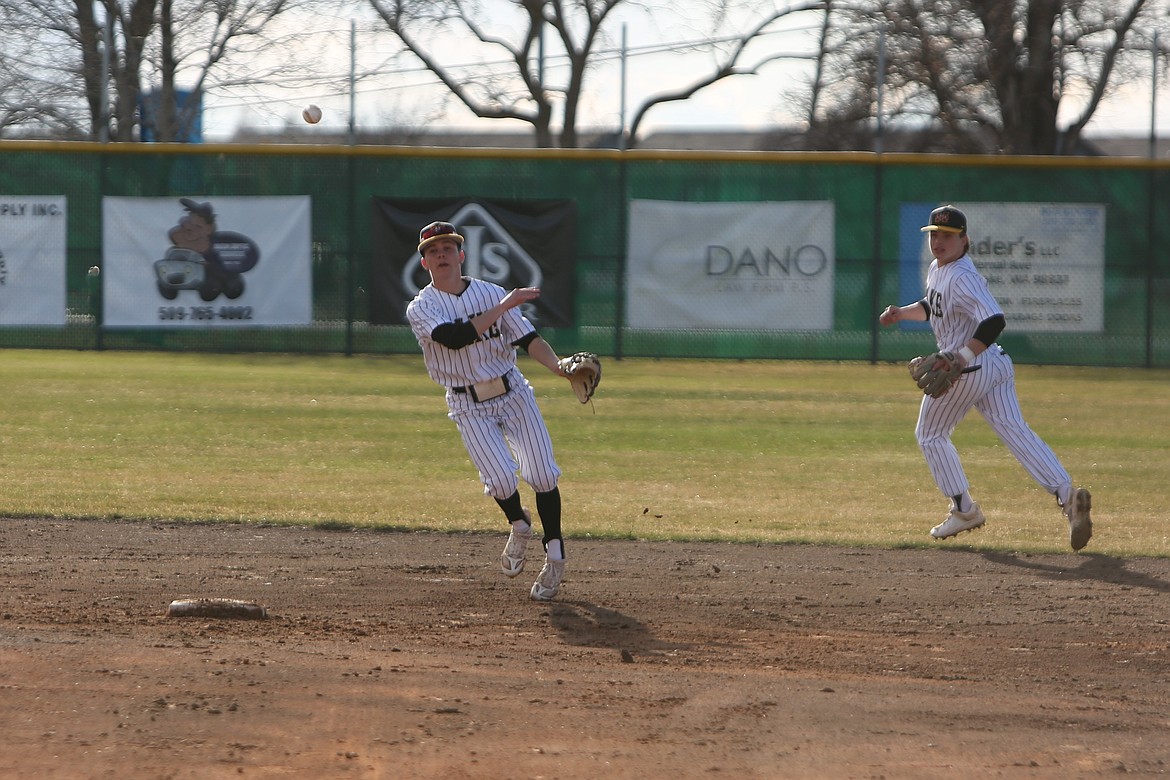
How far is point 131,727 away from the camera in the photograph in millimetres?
3920

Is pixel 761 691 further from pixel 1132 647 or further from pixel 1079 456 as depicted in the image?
pixel 1079 456

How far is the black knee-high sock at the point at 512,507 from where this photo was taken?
5.98 metres

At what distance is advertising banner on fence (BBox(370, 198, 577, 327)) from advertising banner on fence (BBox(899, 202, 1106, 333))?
164 inches

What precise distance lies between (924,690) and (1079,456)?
6401mm

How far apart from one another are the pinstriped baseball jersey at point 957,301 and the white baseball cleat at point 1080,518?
970 mm

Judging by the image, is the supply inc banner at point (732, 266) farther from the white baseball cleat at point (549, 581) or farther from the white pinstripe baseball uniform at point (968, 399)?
the white baseball cleat at point (549, 581)

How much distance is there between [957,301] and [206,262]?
39.3 ft

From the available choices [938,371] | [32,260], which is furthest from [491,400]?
[32,260]

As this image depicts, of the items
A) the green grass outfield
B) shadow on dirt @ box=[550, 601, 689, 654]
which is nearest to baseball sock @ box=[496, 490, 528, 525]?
shadow on dirt @ box=[550, 601, 689, 654]

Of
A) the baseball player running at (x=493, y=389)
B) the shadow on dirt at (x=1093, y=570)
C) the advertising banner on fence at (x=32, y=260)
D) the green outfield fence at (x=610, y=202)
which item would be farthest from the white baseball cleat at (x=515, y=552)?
the advertising banner on fence at (x=32, y=260)

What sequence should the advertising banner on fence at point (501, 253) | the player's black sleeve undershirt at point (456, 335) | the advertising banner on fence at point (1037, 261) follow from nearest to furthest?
the player's black sleeve undershirt at point (456, 335) → the advertising banner on fence at point (1037, 261) → the advertising banner on fence at point (501, 253)

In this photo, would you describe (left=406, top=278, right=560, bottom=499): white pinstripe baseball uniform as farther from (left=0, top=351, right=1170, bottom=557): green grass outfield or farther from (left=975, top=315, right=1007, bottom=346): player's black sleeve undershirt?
(left=975, top=315, right=1007, bottom=346): player's black sleeve undershirt

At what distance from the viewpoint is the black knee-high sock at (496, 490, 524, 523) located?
5977mm

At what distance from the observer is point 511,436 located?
598 cm
